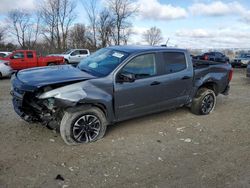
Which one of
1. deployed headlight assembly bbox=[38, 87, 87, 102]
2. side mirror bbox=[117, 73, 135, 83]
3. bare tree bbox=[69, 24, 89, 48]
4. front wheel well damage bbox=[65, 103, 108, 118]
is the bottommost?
front wheel well damage bbox=[65, 103, 108, 118]

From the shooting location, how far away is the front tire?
4824 millimetres

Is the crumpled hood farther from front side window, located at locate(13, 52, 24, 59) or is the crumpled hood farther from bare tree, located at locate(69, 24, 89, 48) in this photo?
bare tree, located at locate(69, 24, 89, 48)

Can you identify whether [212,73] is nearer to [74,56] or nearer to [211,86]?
[211,86]

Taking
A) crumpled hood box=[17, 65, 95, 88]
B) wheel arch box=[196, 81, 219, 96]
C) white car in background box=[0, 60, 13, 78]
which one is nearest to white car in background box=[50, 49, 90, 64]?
white car in background box=[0, 60, 13, 78]

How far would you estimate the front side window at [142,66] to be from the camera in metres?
5.48

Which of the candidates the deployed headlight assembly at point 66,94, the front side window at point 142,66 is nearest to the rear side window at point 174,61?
the front side window at point 142,66

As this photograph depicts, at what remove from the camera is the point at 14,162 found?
14.2ft

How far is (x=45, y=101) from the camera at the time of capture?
16.0 feet

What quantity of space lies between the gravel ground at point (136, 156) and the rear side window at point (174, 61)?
4.00ft

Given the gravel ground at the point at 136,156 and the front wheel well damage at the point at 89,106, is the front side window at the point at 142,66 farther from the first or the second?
the gravel ground at the point at 136,156

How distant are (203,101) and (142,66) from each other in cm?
218

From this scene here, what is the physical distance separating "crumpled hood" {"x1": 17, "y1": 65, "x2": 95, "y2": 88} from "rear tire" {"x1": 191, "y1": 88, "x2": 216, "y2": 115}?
2996 millimetres

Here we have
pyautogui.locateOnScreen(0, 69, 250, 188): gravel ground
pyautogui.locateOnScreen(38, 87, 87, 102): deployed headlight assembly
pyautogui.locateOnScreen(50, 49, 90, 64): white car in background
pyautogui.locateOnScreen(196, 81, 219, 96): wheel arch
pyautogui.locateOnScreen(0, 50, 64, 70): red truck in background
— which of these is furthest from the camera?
pyautogui.locateOnScreen(50, 49, 90, 64): white car in background

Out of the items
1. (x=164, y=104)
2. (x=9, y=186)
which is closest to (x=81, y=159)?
(x=9, y=186)
